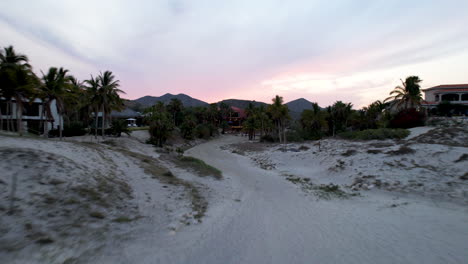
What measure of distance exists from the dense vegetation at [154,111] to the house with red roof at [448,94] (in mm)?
4595

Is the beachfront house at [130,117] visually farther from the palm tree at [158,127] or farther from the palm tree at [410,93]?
the palm tree at [410,93]

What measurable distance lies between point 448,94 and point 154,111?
81199mm

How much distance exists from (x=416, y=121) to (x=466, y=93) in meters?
40.9

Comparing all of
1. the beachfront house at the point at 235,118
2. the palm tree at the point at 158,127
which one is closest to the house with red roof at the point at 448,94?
the beachfront house at the point at 235,118

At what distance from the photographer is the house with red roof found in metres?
61.4

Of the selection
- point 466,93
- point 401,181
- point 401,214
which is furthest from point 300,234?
point 466,93

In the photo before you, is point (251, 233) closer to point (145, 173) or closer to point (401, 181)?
point (145, 173)

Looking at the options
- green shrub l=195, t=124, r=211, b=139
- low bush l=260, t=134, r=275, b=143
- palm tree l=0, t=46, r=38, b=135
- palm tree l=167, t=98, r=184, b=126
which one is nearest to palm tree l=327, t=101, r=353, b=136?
low bush l=260, t=134, r=275, b=143

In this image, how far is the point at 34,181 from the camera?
260 inches

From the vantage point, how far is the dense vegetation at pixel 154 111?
915 inches

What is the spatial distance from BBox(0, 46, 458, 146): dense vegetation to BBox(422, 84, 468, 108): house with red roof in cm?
459

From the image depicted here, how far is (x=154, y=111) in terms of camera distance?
39406 mm

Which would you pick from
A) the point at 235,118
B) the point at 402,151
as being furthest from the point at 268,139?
the point at 235,118

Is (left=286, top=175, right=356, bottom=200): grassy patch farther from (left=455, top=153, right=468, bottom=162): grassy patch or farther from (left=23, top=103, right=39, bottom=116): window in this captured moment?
(left=23, top=103, right=39, bottom=116): window
